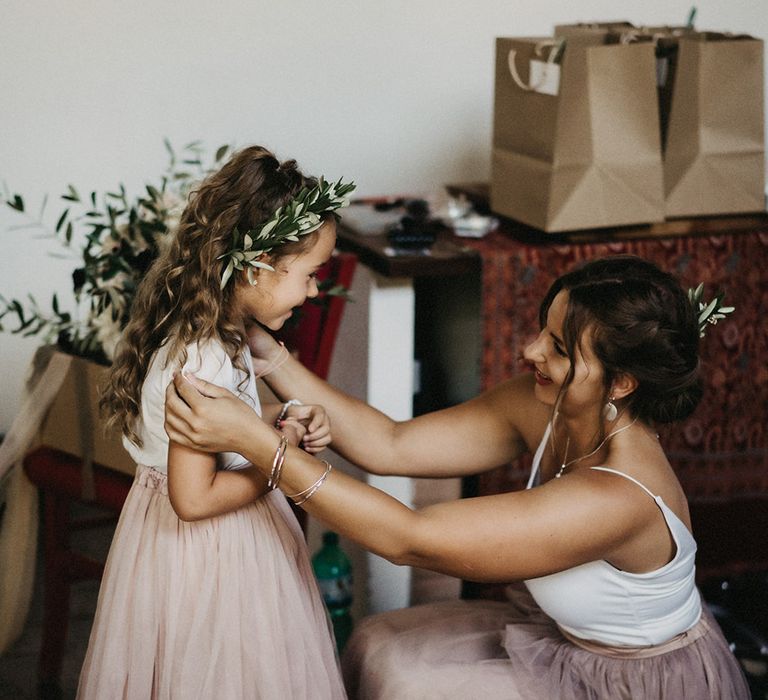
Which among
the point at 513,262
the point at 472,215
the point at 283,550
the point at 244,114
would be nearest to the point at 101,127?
the point at 244,114

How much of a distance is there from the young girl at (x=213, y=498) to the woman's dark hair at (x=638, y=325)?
1.26 ft

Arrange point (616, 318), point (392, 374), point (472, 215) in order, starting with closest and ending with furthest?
1. point (616, 318)
2. point (392, 374)
3. point (472, 215)

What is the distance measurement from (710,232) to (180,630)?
4.89ft

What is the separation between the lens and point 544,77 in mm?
2113

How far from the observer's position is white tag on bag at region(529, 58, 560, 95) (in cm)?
208

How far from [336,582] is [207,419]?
3.92ft

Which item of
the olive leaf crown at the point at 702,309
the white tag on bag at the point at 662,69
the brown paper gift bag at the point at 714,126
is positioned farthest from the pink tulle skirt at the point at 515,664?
the white tag on bag at the point at 662,69

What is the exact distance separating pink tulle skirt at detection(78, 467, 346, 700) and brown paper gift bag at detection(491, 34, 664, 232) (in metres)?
1.01

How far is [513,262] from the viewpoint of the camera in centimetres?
218

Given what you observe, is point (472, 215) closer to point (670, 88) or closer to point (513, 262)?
point (513, 262)

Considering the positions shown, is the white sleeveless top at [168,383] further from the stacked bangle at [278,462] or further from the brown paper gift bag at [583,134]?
the brown paper gift bag at [583,134]

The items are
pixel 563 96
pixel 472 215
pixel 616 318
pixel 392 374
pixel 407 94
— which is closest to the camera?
pixel 616 318

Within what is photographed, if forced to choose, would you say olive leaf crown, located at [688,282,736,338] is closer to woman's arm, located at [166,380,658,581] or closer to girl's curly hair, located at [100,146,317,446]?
woman's arm, located at [166,380,658,581]

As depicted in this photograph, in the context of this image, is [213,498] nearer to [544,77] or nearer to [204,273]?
[204,273]
